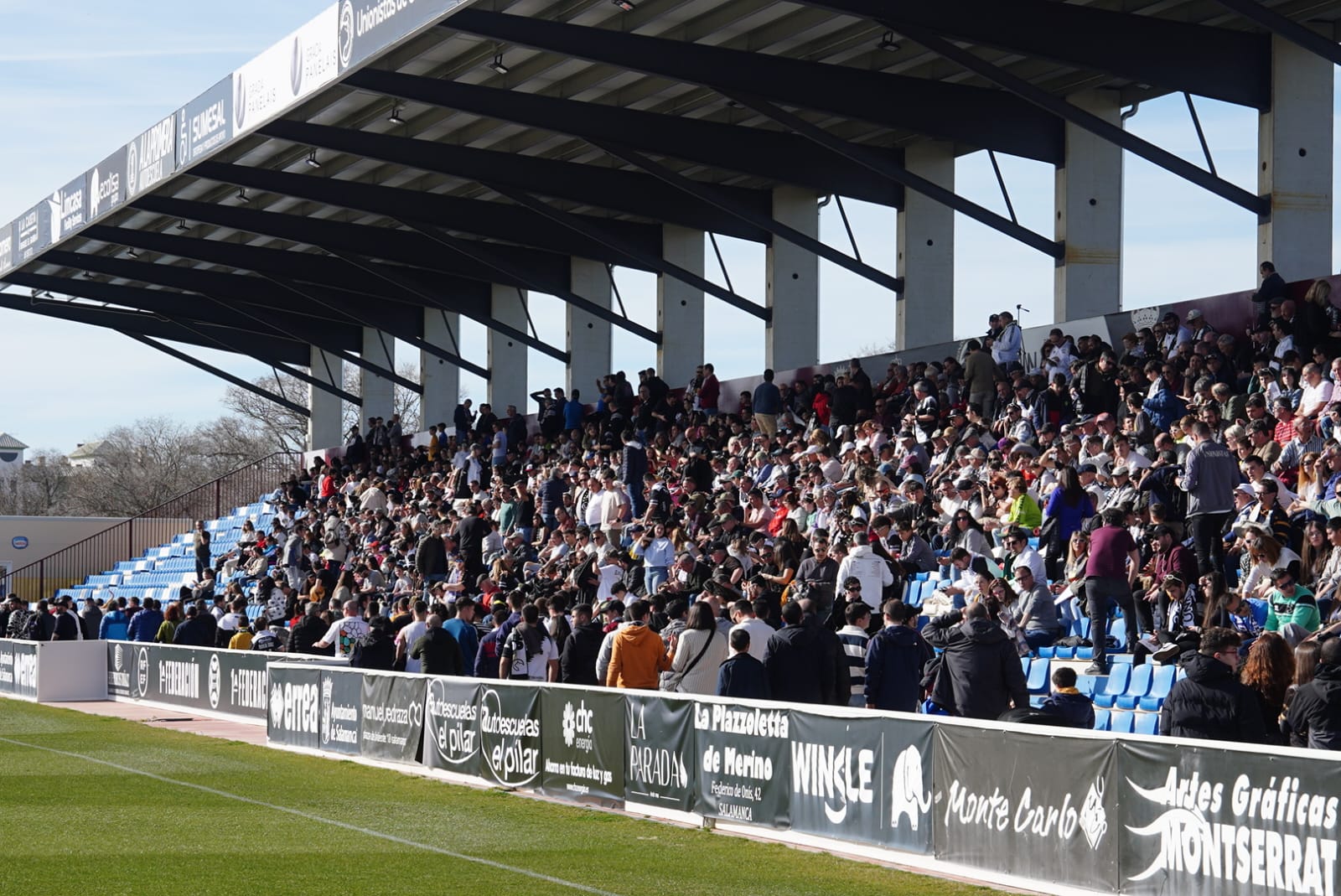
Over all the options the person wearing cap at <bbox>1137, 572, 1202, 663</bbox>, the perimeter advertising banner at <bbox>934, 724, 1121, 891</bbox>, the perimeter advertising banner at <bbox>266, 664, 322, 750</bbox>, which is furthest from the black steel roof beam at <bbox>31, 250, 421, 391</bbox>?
the perimeter advertising banner at <bbox>934, 724, 1121, 891</bbox>

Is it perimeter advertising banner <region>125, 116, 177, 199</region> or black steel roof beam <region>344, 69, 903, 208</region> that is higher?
perimeter advertising banner <region>125, 116, 177, 199</region>

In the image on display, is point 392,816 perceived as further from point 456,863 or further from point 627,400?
point 627,400

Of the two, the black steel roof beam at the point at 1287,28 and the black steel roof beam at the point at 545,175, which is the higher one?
the black steel roof beam at the point at 545,175

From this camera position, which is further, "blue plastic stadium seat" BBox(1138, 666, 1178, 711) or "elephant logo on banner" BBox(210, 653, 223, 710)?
"elephant logo on banner" BBox(210, 653, 223, 710)

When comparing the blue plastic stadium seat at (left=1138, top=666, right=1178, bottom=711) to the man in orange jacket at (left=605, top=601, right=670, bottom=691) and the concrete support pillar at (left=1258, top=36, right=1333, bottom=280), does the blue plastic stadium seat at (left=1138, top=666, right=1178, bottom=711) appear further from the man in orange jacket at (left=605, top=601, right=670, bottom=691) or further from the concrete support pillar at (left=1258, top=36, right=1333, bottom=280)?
the concrete support pillar at (left=1258, top=36, right=1333, bottom=280)

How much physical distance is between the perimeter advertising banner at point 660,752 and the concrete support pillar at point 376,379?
3787cm

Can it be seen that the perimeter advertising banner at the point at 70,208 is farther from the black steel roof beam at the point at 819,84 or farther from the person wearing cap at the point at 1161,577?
the person wearing cap at the point at 1161,577

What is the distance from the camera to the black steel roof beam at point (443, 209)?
32625 millimetres

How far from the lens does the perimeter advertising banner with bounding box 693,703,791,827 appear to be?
12.0 metres

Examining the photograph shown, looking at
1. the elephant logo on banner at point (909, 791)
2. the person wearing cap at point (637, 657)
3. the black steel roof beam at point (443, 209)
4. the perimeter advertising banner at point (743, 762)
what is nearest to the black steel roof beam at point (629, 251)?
the black steel roof beam at point (443, 209)

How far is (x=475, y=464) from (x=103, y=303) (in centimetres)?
1602

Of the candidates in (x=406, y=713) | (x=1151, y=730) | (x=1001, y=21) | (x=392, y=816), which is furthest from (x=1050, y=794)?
(x=1001, y=21)

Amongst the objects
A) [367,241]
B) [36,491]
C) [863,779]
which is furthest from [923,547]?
[36,491]

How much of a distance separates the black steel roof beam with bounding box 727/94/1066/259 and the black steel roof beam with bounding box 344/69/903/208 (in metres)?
2.99
